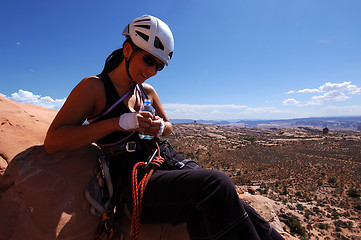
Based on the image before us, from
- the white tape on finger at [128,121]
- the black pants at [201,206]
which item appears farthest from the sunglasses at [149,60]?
the black pants at [201,206]

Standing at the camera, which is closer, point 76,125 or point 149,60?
point 76,125

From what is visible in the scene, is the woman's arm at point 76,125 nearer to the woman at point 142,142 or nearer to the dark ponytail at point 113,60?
the woman at point 142,142

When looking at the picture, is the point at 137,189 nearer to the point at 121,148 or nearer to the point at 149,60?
the point at 121,148

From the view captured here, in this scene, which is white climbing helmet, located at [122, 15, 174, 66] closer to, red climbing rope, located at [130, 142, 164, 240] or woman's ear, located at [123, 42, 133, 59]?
woman's ear, located at [123, 42, 133, 59]

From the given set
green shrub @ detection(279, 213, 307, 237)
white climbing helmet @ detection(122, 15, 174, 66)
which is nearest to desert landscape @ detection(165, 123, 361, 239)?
green shrub @ detection(279, 213, 307, 237)

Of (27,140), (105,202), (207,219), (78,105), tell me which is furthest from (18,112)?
(207,219)

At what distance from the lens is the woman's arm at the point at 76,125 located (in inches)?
77.4

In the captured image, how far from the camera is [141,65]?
8.01 feet

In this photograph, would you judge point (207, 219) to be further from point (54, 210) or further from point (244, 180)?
point (244, 180)

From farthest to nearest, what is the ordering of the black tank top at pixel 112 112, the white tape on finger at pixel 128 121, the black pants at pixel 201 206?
the black tank top at pixel 112 112 → the white tape on finger at pixel 128 121 → the black pants at pixel 201 206

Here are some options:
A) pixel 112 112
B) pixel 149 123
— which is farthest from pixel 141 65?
pixel 149 123

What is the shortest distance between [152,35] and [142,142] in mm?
1398

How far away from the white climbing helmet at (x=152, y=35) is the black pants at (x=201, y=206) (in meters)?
1.55

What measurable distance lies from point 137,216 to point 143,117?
0.97 meters
